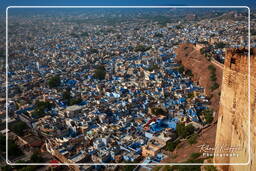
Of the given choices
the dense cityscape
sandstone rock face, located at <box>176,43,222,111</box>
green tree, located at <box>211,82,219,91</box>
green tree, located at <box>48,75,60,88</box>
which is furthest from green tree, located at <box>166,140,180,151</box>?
green tree, located at <box>48,75,60,88</box>

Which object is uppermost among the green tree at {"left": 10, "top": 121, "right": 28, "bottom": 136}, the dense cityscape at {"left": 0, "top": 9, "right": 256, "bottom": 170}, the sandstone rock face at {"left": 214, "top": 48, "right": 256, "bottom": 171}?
the sandstone rock face at {"left": 214, "top": 48, "right": 256, "bottom": 171}

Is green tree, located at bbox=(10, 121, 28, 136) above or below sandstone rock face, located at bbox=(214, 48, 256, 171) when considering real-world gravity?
below

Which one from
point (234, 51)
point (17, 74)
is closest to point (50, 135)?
point (234, 51)

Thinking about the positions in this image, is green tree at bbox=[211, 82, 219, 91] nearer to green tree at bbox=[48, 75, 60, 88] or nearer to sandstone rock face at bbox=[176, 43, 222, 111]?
sandstone rock face at bbox=[176, 43, 222, 111]

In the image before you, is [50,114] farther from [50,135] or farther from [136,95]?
[136,95]

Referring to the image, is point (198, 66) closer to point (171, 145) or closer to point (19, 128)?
point (171, 145)

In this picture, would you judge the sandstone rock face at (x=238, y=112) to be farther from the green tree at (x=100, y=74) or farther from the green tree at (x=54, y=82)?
the green tree at (x=100, y=74)

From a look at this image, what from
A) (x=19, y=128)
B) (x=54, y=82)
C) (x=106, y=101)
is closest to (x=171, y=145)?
(x=106, y=101)
